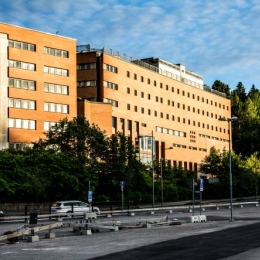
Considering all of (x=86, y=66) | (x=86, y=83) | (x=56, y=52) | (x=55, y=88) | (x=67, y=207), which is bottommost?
(x=67, y=207)

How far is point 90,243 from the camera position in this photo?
26.9 m

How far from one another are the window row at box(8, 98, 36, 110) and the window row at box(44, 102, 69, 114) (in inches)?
97.4

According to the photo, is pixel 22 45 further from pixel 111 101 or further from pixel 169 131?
pixel 169 131

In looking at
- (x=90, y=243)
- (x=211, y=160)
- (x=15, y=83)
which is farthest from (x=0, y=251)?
(x=211, y=160)

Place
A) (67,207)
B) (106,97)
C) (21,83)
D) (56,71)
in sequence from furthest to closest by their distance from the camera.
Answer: (106,97) → (56,71) → (21,83) → (67,207)

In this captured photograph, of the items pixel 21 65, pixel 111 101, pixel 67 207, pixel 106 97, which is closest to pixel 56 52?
pixel 21 65

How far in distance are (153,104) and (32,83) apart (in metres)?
37.5

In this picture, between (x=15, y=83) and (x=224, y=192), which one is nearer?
(x=15, y=83)

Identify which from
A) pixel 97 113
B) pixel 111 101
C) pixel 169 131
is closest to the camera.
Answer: pixel 97 113

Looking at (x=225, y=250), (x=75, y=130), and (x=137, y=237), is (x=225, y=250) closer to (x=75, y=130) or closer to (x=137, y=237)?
(x=137, y=237)

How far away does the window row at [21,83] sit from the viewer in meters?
92.8

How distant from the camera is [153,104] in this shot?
418 feet

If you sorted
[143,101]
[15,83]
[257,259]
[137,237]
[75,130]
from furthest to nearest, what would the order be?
[143,101]
[15,83]
[75,130]
[137,237]
[257,259]

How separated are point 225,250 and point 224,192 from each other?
79.6 metres
